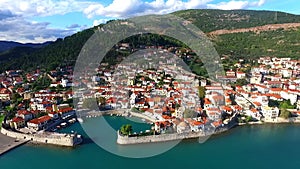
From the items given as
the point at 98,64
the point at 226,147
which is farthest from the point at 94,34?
the point at 226,147

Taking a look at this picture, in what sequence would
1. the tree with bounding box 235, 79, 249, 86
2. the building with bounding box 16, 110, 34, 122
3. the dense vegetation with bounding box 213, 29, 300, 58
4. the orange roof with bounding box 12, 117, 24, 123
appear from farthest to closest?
the dense vegetation with bounding box 213, 29, 300, 58
the tree with bounding box 235, 79, 249, 86
the building with bounding box 16, 110, 34, 122
the orange roof with bounding box 12, 117, 24, 123

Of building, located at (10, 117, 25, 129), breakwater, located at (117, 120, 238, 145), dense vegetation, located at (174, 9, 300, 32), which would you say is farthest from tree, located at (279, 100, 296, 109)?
dense vegetation, located at (174, 9, 300, 32)

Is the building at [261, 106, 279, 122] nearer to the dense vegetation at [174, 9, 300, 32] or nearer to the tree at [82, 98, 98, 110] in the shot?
the tree at [82, 98, 98, 110]

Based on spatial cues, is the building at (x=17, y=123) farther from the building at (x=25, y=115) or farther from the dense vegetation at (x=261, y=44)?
the dense vegetation at (x=261, y=44)

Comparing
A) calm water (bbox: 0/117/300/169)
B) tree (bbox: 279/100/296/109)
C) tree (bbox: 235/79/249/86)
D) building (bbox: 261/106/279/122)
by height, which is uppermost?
tree (bbox: 235/79/249/86)

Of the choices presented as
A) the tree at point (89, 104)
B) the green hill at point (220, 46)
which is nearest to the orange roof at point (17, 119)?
the tree at point (89, 104)

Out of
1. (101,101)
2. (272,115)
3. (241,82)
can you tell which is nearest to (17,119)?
(101,101)

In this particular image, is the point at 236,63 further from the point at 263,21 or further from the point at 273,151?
the point at 263,21
